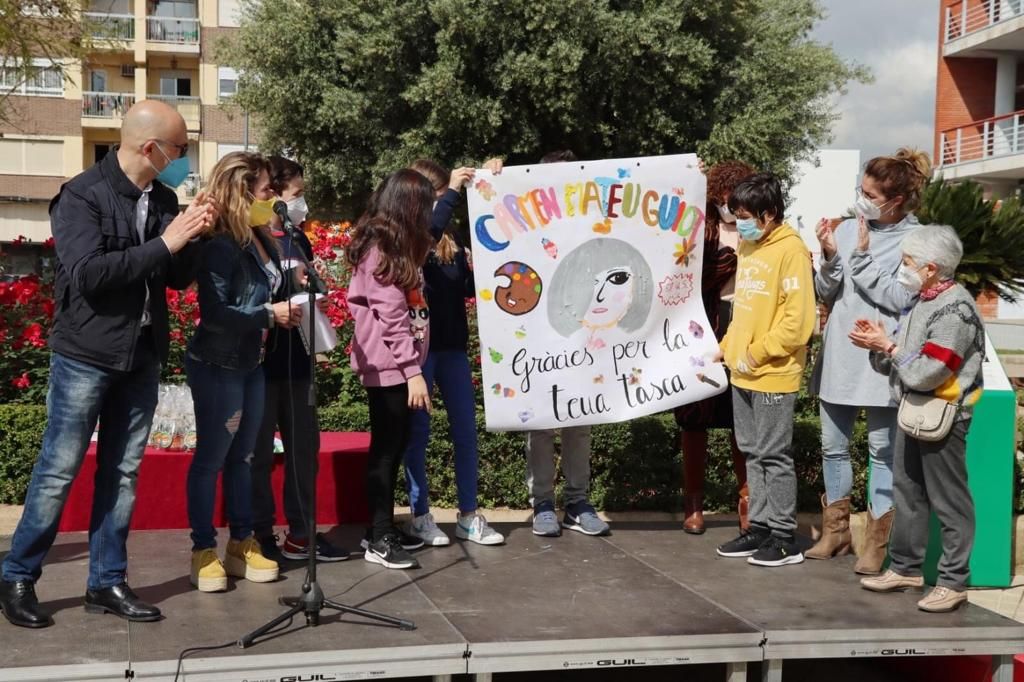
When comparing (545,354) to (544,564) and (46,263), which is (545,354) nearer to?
(544,564)

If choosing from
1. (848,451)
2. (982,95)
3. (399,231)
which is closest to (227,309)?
(399,231)

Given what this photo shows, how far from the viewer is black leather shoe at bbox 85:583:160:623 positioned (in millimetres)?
4195

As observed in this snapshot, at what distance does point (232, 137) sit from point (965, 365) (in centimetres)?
4361

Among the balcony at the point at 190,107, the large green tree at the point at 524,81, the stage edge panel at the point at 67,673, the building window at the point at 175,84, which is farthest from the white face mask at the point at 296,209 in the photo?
the building window at the point at 175,84

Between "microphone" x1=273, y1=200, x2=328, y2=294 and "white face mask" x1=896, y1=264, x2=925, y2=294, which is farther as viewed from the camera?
"white face mask" x1=896, y1=264, x2=925, y2=294

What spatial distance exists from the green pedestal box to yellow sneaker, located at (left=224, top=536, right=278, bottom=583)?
325 centimetres

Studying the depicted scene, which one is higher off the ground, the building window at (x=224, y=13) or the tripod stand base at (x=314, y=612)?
the building window at (x=224, y=13)

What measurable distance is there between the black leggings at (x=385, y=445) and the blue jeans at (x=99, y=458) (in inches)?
44.9

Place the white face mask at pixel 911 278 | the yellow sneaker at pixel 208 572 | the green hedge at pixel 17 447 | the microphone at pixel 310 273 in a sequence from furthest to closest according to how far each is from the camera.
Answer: the green hedge at pixel 17 447
the white face mask at pixel 911 278
the yellow sneaker at pixel 208 572
the microphone at pixel 310 273

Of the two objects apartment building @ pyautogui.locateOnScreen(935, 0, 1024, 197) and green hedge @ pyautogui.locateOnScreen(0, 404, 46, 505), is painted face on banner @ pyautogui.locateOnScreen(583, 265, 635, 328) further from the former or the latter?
apartment building @ pyautogui.locateOnScreen(935, 0, 1024, 197)

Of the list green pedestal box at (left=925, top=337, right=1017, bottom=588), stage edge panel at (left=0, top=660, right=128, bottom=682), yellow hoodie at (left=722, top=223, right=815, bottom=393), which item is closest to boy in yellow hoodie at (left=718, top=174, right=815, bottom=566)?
yellow hoodie at (left=722, top=223, right=815, bottom=393)

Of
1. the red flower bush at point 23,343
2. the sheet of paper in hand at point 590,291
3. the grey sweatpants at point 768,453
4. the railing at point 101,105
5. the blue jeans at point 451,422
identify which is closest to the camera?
the grey sweatpants at point 768,453

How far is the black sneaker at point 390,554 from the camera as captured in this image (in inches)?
203

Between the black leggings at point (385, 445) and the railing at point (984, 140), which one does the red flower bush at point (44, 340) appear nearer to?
the black leggings at point (385, 445)
